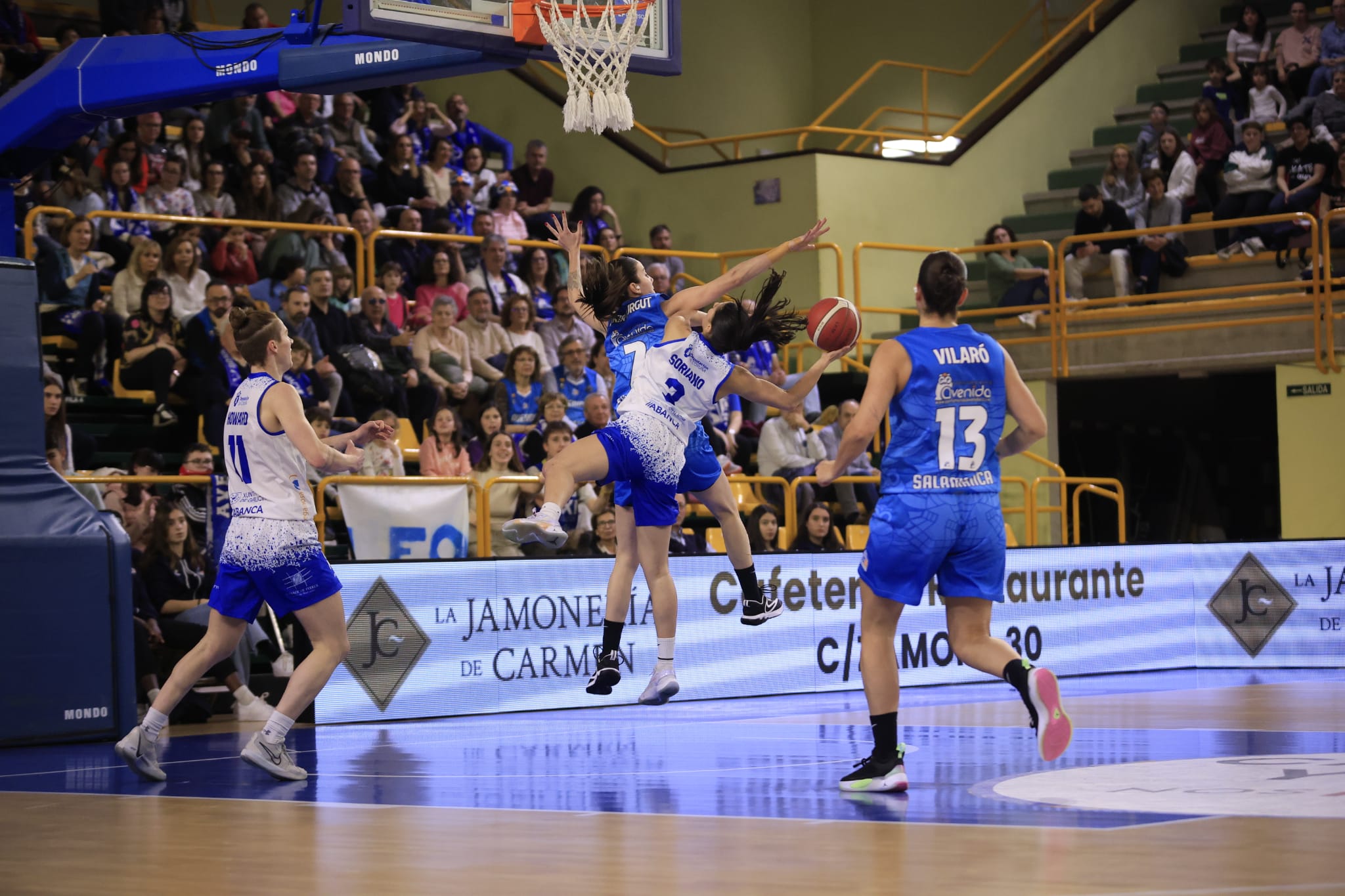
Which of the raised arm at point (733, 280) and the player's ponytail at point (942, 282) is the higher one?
the raised arm at point (733, 280)

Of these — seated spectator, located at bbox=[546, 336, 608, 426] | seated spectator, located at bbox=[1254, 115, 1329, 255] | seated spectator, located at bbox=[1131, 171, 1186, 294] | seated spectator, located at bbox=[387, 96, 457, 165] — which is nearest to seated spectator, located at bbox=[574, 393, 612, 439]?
seated spectator, located at bbox=[546, 336, 608, 426]

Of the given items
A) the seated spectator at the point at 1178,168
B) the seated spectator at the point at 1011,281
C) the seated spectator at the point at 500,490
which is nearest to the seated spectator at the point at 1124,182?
the seated spectator at the point at 1011,281

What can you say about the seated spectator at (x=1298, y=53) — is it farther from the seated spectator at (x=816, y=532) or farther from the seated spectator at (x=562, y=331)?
the seated spectator at (x=816, y=532)

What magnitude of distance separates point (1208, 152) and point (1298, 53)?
2074 mm

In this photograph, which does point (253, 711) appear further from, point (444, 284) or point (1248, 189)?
point (1248, 189)

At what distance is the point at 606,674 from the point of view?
9.12 metres

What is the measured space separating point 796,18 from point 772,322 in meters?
18.5

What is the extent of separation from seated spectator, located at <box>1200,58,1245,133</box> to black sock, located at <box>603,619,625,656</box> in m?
15.5

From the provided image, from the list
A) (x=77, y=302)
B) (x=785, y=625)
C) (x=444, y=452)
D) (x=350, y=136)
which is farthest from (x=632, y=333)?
(x=350, y=136)

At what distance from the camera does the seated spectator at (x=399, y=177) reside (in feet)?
59.8

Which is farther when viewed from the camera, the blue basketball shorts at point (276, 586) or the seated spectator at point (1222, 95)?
the seated spectator at point (1222, 95)

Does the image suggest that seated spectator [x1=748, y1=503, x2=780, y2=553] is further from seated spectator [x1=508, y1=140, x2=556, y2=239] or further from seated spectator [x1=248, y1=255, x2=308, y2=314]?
seated spectator [x1=508, y1=140, x2=556, y2=239]

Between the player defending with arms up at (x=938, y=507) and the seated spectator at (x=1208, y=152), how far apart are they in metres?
14.9

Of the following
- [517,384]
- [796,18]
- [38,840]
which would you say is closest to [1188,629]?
[517,384]
